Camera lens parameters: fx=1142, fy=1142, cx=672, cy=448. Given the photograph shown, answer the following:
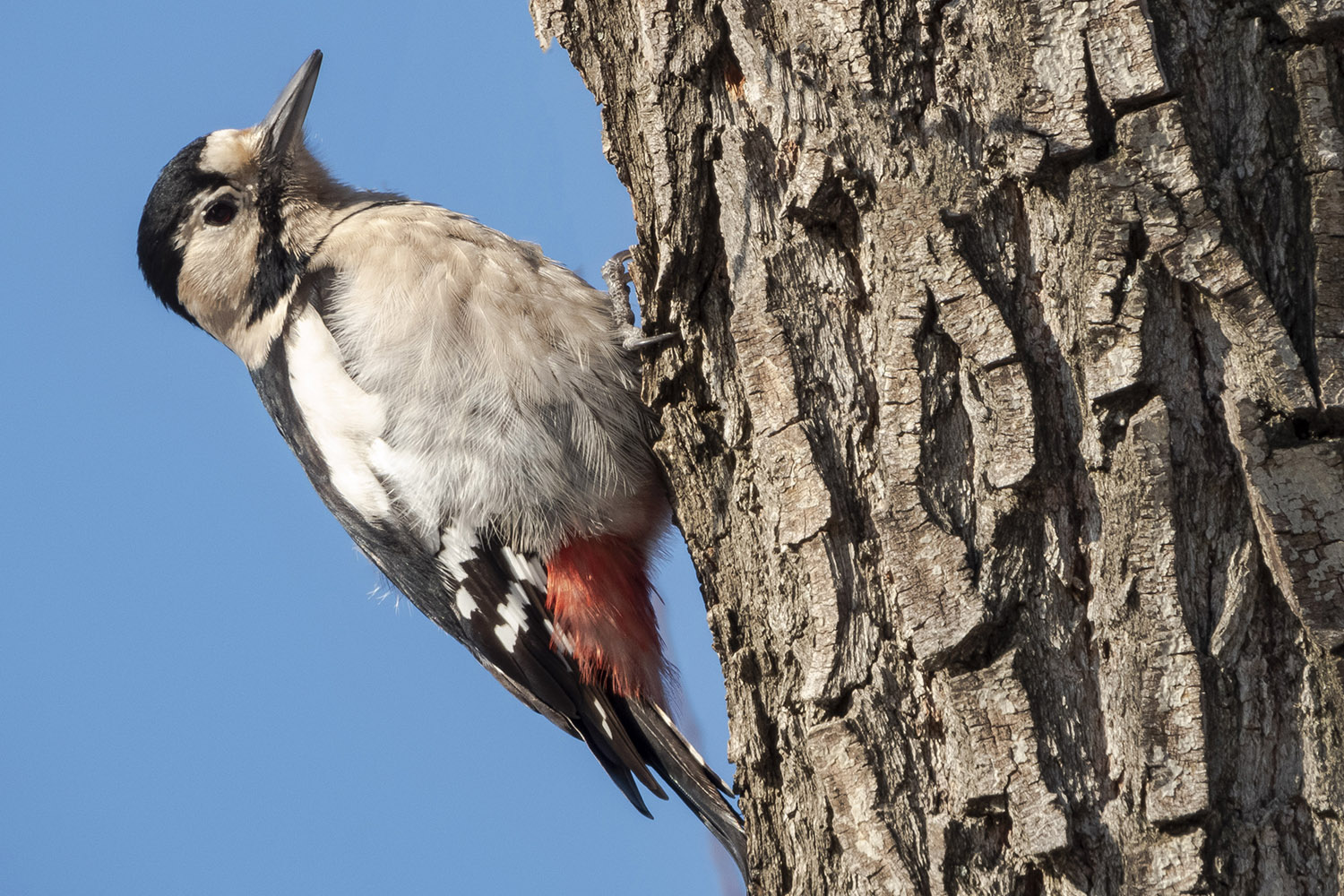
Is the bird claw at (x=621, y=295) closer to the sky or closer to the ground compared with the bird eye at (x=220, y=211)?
closer to the ground

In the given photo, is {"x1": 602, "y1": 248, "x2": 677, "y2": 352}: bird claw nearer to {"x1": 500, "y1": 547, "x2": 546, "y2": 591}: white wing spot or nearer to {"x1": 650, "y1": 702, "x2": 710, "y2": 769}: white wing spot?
{"x1": 500, "y1": 547, "x2": 546, "y2": 591}: white wing spot

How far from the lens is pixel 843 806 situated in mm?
1812

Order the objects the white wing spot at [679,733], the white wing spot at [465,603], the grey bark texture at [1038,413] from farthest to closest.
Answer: the white wing spot at [465,603] → the white wing spot at [679,733] → the grey bark texture at [1038,413]

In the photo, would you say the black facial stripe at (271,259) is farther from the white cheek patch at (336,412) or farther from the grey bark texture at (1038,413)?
the grey bark texture at (1038,413)

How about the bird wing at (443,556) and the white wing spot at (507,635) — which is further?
the white wing spot at (507,635)

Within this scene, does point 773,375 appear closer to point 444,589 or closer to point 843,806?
point 843,806

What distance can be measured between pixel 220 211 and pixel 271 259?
0.91 ft

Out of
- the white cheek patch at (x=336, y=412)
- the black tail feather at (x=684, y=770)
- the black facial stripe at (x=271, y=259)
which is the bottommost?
the black tail feather at (x=684, y=770)

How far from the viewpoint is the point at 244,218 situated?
325 cm

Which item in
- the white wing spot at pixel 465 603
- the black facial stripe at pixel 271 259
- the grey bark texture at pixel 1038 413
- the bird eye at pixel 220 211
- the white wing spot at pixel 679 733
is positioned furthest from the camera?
the bird eye at pixel 220 211

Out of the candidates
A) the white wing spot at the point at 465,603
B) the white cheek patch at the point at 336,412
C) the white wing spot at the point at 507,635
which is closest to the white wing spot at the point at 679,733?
the white wing spot at the point at 507,635

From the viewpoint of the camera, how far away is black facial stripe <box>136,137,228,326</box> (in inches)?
131

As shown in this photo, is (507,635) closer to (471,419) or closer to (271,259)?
(471,419)

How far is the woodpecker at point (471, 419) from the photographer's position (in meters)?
2.63
